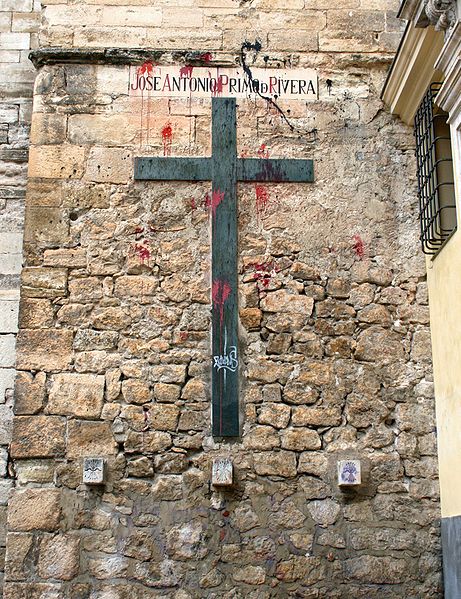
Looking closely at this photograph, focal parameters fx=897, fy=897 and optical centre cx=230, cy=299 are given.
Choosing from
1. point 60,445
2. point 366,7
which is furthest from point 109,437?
point 366,7

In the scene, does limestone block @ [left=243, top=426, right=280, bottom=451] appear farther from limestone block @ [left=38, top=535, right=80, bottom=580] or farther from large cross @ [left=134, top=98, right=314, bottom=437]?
limestone block @ [left=38, top=535, right=80, bottom=580]

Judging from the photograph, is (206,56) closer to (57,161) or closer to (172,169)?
(172,169)

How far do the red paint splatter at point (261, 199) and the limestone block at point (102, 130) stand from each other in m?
0.85

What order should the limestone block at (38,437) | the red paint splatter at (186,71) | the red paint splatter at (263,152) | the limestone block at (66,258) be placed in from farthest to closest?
the red paint splatter at (186,71), the red paint splatter at (263,152), the limestone block at (66,258), the limestone block at (38,437)

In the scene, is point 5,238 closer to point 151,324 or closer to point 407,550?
point 151,324

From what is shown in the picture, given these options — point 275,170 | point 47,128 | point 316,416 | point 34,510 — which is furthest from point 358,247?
point 34,510

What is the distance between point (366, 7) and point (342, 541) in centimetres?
339

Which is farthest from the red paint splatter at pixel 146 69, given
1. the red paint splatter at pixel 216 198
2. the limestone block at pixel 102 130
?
the red paint splatter at pixel 216 198

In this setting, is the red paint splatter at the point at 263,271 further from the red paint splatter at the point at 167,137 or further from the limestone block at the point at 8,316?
the limestone block at the point at 8,316

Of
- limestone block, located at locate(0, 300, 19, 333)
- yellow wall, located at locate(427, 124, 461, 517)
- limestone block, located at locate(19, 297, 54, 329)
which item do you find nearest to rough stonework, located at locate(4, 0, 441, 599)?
limestone block, located at locate(19, 297, 54, 329)

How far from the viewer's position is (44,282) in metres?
5.35

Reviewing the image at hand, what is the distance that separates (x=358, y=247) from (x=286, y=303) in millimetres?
573

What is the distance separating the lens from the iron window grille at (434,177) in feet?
17.5

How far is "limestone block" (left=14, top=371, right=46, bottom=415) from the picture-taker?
5.14 metres
